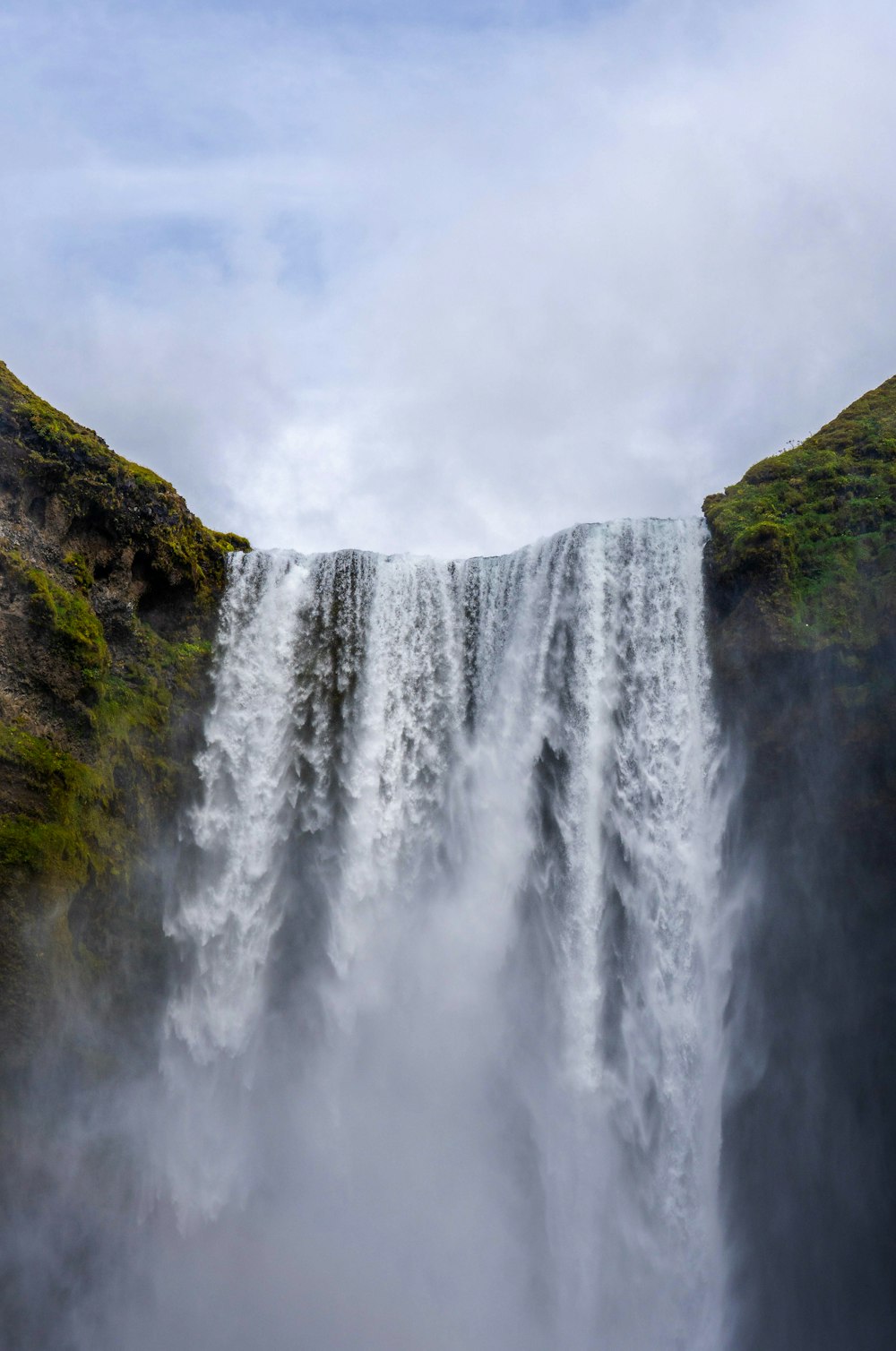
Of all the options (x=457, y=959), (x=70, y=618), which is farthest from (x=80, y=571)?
(x=457, y=959)

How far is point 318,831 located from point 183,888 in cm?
275

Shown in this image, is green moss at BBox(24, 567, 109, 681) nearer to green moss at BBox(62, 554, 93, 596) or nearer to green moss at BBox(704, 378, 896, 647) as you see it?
green moss at BBox(62, 554, 93, 596)

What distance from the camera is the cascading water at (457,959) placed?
13.2 m

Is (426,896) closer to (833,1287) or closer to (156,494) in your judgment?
(833,1287)

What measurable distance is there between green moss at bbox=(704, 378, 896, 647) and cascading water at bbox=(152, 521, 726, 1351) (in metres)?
1.34

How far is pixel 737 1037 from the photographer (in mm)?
13836

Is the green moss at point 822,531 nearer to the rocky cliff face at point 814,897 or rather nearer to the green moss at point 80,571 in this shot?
the rocky cliff face at point 814,897

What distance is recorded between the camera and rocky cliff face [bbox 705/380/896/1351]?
12.4 meters

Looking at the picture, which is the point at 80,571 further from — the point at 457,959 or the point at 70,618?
the point at 457,959

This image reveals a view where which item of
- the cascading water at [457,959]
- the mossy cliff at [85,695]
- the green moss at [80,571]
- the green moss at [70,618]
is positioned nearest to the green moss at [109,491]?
the mossy cliff at [85,695]

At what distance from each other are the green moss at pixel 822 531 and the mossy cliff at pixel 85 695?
36.3ft

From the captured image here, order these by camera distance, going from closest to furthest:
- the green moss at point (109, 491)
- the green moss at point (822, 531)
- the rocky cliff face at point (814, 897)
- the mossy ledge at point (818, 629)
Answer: the rocky cliff face at point (814, 897)
the mossy ledge at point (818, 629)
the green moss at point (822, 531)
the green moss at point (109, 491)

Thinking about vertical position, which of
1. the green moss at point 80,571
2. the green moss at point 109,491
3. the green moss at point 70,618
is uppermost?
the green moss at point 109,491

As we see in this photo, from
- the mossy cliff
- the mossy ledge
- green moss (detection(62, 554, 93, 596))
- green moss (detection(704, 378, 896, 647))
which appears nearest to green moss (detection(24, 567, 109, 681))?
the mossy cliff
